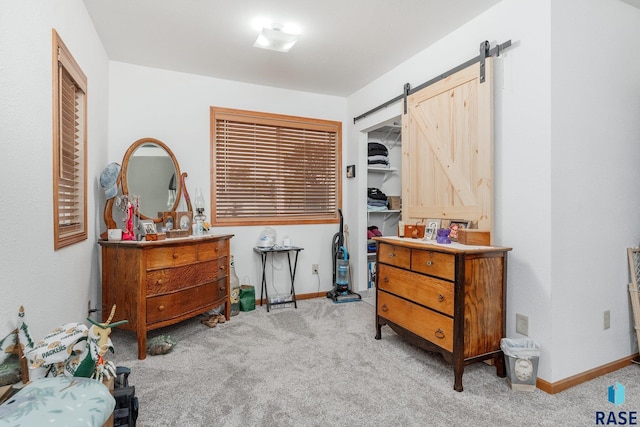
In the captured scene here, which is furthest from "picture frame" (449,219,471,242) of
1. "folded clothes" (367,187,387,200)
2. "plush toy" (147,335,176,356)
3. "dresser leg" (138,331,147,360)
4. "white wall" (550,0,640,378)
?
"dresser leg" (138,331,147,360)

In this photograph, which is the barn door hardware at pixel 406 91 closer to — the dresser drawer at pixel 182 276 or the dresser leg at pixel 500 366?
the dresser leg at pixel 500 366

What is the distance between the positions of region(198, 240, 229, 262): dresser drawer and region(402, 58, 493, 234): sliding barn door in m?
1.79

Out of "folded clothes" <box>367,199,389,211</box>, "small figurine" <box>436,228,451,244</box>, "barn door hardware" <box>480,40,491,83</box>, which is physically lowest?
"small figurine" <box>436,228,451,244</box>

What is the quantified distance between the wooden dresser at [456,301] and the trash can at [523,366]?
0.13m

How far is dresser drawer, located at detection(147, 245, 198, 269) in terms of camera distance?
2553mm

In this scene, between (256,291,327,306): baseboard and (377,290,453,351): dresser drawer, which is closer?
(377,290,453,351): dresser drawer

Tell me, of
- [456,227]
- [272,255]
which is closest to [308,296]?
[272,255]

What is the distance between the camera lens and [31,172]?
4.97 ft

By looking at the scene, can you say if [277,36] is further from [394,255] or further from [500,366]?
[500,366]

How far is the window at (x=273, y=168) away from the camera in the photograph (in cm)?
368

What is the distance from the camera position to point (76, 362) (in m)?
1.25


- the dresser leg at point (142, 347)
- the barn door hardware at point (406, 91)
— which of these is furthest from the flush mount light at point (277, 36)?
the dresser leg at point (142, 347)

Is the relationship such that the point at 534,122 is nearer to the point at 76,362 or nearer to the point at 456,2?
the point at 456,2

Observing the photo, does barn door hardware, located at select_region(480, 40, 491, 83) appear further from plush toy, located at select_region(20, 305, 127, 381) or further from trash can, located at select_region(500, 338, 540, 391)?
plush toy, located at select_region(20, 305, 127, 381)
